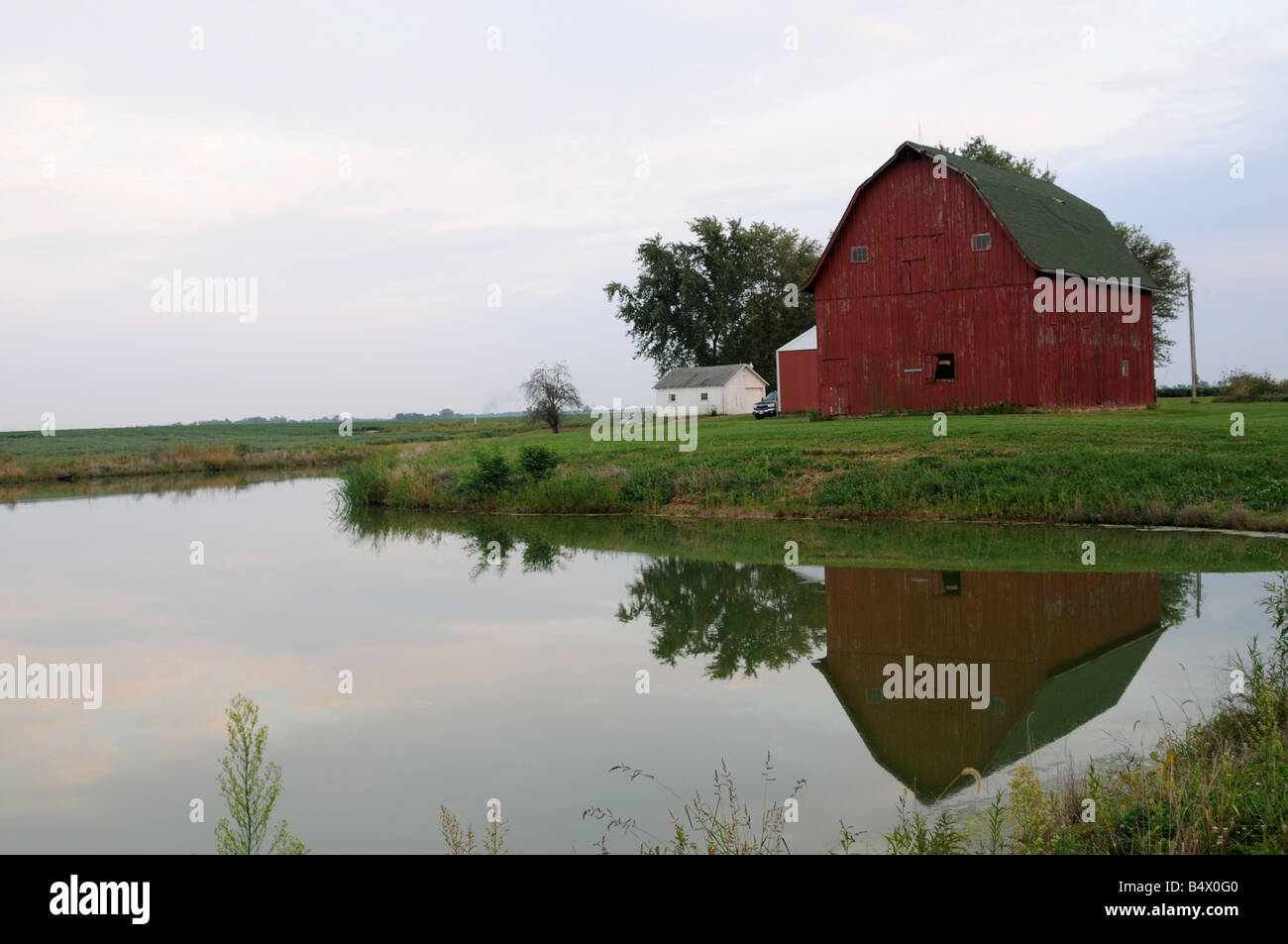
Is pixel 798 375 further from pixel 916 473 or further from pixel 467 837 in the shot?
pixel 467 837

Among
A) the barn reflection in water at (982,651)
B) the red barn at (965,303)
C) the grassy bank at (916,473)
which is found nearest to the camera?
the barn reflection in water at (982,651)

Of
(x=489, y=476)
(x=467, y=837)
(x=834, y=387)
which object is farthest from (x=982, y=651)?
(x=834, y=387)

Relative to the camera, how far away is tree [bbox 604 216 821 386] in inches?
2972

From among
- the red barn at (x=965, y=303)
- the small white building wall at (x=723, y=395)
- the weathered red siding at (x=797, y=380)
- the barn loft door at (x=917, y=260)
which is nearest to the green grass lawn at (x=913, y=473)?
the red barn at (x=965, y=303)

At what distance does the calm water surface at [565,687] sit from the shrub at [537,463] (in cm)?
1084

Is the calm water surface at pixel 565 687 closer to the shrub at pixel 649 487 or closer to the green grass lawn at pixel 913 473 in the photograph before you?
the green grass lawn at pixel 913 473

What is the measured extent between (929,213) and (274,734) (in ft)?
104

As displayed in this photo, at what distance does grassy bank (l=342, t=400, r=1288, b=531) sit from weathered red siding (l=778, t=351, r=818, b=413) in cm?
1528

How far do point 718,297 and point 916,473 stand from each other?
52502 millimetres

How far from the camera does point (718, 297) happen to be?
248 ft

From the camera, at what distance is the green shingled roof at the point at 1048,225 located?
35344 millimetres

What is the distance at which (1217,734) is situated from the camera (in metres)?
7.93
